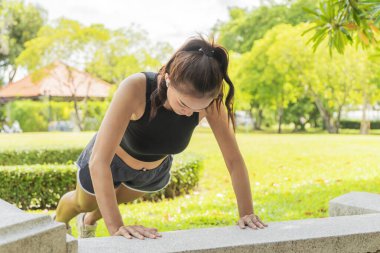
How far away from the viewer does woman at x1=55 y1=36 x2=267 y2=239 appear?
2008mm

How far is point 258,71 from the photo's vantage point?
94.3ft

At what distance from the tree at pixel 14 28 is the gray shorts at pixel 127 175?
34.1m

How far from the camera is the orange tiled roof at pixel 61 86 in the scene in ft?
91.7

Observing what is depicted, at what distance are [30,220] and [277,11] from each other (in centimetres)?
3255

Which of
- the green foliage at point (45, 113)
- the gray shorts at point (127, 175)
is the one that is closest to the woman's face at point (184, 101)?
Result: the gray shorts at point (127, 175)

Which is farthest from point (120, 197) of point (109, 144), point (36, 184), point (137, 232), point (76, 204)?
point (36, 184)

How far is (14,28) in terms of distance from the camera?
35.7 m

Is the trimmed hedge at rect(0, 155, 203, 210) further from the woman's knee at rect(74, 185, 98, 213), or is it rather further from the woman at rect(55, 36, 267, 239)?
the woman at rect(55, 36, 267, 239)

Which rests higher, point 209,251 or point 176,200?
point 209,251

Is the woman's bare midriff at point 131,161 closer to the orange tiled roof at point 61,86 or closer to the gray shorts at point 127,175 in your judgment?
the gray shorts at point 127,175

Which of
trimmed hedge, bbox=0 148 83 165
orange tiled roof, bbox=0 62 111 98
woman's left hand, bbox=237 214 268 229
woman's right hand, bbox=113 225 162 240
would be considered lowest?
orange tiled roof, bbox=0 62 111 98

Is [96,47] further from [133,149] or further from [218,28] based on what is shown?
[133,149]

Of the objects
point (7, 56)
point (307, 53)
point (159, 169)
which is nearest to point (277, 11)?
point (307, 53)

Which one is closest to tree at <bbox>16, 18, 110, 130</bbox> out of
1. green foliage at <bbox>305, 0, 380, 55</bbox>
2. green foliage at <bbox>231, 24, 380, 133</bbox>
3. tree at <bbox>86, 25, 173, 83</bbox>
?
tree at <bbox>86, 25, 173, 83</bbox>
